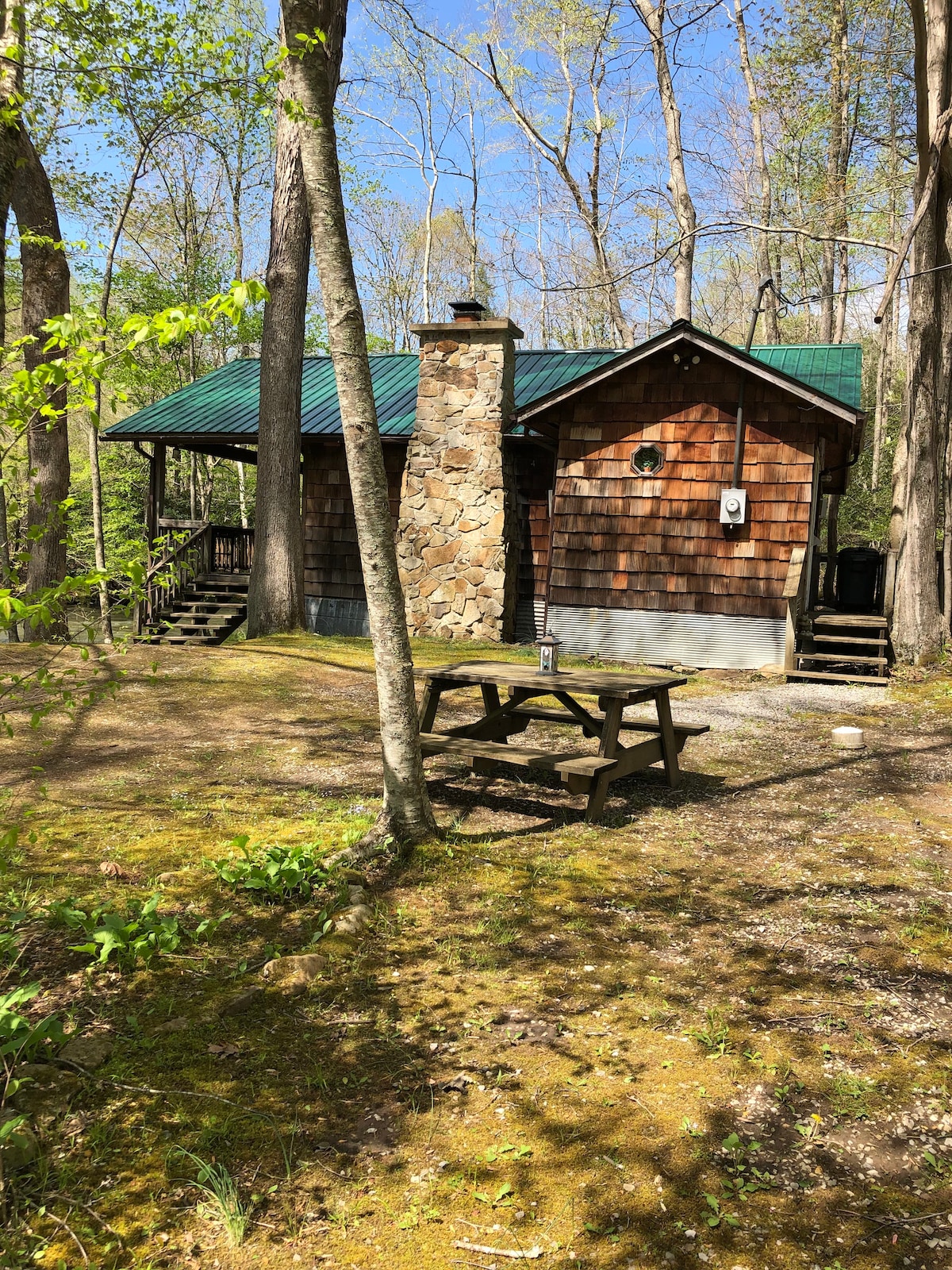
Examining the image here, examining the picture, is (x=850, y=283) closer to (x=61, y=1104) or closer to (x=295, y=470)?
(x=295, y=470)

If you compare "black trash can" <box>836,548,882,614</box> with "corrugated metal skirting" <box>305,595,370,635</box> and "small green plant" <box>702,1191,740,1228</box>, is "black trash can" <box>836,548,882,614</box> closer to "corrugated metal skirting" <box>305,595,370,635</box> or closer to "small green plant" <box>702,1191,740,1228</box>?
"corrugated metal skirting" <box>305,595,370,635</box>

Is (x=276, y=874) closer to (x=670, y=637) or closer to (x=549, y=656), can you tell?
(x=549, y=656)

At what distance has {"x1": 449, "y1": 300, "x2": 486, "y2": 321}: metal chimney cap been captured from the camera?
14.8 metres

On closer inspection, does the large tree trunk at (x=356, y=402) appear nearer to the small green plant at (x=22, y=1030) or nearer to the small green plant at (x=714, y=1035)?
the small green plant at (x=714, y=1035)

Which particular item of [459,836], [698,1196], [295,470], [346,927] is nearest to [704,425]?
[295,470]

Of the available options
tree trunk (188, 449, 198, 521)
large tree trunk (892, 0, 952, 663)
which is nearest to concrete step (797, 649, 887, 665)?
large tree trunk (892, 0, 952, 663)

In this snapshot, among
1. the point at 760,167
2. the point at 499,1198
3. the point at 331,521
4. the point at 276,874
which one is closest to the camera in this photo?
the point at 499,1198

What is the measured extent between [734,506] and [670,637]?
202cm

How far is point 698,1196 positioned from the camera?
2.62 m

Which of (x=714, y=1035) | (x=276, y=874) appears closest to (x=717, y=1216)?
(x=714, y=1035)

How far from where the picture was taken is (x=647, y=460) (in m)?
13.8

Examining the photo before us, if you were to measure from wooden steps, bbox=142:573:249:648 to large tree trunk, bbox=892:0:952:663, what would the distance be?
973cm

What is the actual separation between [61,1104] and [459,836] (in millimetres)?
2787

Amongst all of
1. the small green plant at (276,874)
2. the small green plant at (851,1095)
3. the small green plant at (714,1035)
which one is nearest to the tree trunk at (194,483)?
the small green plant at (276,874)
